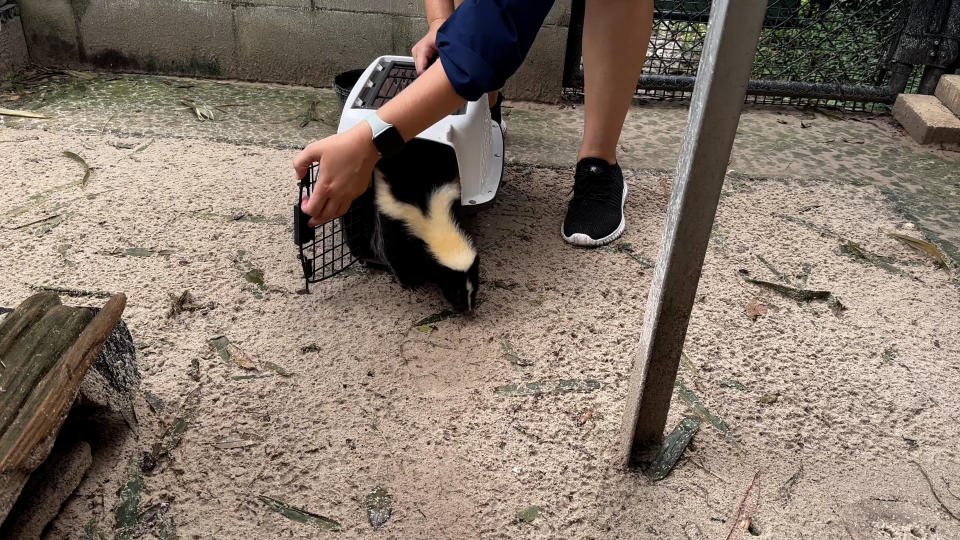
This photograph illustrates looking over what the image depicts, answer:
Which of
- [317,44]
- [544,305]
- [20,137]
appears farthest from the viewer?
[317,44]

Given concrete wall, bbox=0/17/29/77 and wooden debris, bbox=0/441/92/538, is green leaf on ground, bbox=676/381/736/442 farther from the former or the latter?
concrete wall, bbox=0/17/29/77

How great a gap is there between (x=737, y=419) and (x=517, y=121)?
173cm

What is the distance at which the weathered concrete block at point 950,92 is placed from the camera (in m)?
2.87

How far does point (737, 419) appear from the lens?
153cm

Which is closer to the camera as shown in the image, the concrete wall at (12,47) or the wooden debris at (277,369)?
the wooden debris at (277,369)

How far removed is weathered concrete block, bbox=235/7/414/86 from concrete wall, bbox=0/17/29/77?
3.02ft

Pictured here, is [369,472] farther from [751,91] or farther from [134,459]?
[751,91]

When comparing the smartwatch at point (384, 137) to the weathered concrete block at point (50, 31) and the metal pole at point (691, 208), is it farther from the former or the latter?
the weathered concrete block at point (50, 31)

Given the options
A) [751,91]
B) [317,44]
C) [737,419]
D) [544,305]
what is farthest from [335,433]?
[751,91]

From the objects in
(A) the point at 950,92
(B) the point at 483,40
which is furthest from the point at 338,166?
(A) the point at 950,92

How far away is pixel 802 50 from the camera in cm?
305

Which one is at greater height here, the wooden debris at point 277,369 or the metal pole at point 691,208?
the metal pole at point 691,208

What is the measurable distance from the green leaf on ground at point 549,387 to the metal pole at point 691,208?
19 centimetres

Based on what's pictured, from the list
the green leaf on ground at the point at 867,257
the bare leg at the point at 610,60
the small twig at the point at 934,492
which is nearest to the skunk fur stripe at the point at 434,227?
the bare leg at the point at 610,60
